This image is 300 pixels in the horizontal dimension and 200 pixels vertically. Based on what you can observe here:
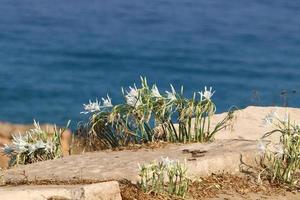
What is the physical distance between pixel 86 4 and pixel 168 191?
121 feet

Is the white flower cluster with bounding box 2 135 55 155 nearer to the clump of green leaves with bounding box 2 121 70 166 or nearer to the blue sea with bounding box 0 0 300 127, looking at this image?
the clump of green leaves with bounding box 2 121 70 166

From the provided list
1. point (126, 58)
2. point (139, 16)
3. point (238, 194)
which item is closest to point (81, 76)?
point (126, 58)

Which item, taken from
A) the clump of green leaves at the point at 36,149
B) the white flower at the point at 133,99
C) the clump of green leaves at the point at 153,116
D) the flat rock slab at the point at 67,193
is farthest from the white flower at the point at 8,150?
the flat rock slab at the point at 67,193

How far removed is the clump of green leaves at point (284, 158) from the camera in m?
8.24

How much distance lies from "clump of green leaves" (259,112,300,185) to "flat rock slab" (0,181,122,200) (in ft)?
5.22

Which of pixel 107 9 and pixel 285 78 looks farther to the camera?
pixel 107 9

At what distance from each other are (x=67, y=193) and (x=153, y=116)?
8.80ft

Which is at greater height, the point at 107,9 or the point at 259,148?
the point at 107,9

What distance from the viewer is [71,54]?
34.2 meters

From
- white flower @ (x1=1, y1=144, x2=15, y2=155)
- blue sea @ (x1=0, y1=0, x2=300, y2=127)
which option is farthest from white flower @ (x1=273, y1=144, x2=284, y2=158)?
blue sea @ (x1=0, y1=0, x2=300, y2=127)

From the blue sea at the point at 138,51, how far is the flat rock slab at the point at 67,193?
1570 cm

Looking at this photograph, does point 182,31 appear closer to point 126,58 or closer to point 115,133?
point 126,58

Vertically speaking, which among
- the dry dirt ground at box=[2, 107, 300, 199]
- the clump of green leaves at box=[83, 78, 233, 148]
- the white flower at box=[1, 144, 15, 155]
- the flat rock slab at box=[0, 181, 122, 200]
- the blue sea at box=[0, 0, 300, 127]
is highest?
the blue sea at box=[0, 0, 300, 127]

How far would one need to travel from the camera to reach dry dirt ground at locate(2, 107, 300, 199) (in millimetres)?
7859
